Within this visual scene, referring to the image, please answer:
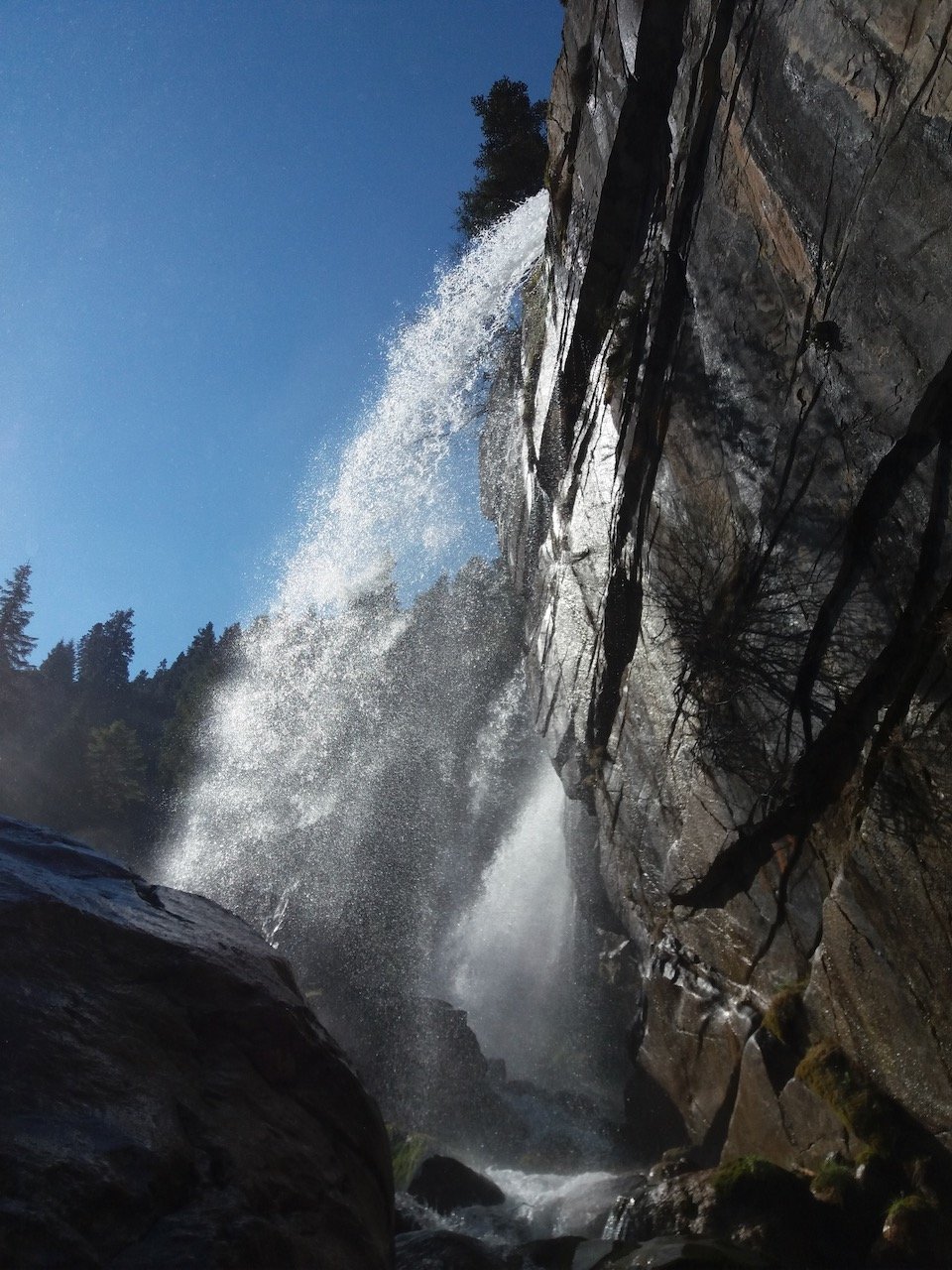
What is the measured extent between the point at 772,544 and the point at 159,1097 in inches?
322

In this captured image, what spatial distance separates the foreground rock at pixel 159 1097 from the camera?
408 cm

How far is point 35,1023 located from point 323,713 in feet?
103

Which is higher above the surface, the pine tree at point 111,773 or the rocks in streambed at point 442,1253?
the pine tree at point 111,773

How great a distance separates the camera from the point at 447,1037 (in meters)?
17.4

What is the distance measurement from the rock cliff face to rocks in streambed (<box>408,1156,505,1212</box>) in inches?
125

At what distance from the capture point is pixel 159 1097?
5070 millimetres

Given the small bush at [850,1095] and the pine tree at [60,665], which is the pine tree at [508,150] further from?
the pine tree at [60,665]

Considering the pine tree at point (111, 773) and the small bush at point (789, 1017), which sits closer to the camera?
the small bush at point (789, 1017)

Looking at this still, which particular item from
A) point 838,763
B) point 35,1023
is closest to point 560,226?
point 838,763

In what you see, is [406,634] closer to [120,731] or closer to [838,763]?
[120,731]

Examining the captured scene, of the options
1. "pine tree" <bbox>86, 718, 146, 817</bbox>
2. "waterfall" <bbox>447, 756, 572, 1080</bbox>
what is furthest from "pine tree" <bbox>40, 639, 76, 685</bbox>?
"waterfall" <bbox>447, 756, 572, 1080</bbox>

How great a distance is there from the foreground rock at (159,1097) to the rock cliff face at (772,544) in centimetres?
540

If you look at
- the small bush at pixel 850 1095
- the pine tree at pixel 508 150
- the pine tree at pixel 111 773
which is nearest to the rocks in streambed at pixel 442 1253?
the small bush at pixel 850 1095

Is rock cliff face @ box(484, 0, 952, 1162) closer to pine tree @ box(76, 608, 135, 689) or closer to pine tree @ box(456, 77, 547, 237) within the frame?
pine tree @ box(456, 77, 547, 237)
